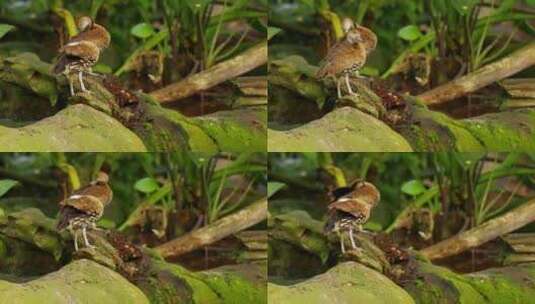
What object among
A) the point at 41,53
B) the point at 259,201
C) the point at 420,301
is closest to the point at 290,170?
the point at 259,201

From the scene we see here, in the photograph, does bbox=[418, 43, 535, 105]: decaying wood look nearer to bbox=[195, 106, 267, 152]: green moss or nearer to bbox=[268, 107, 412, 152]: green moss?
bbox=[268, 107, 412, 152]: green moss

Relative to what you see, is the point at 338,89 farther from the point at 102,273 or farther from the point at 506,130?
the point at 102,273

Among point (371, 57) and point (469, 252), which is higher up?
point (371, 57)

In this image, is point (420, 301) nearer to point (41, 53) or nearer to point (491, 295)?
point (491, 295)

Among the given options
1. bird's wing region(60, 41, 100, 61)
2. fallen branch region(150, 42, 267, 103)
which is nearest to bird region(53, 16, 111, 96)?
bird's wing region(60, 41, 100, 61)

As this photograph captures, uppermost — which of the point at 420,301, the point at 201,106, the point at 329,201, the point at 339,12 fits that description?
the point at 339,12

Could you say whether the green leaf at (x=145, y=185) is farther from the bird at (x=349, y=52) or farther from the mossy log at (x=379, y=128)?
the bird at (x=349, y=52)
